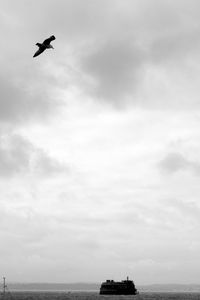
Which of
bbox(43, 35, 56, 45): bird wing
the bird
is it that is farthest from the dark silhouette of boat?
bbox(43, 35, 56, 45): bird wing

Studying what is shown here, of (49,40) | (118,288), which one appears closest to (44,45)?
(49,40)

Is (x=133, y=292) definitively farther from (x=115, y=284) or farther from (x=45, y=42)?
(x=45, y=42)

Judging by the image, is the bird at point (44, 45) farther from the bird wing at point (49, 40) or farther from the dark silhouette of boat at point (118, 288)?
the dark silhouette of boat at point (118, 288)

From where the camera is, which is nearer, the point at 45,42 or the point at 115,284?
the point at 45,42

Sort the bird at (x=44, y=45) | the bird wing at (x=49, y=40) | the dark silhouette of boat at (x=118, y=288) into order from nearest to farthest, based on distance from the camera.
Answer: the bird wing at (x=49, y=40)
the bird at (x=44, y=45)
the dark silhouette of boat at (x=118, y=288)

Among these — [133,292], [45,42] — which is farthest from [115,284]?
[45,42]

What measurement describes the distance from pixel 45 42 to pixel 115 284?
11407 cm

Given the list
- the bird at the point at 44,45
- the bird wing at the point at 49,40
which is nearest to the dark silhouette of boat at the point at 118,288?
the bird at the point at 44,45

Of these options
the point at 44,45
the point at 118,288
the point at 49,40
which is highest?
the point at 44,45

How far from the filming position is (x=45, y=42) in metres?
30.3

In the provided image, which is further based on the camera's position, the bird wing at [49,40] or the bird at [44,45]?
the bird at [44,45]

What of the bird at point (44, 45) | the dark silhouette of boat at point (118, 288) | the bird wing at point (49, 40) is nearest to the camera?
the bird wing at point (49, 40)

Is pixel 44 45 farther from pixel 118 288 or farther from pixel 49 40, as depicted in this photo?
pixel 118 288

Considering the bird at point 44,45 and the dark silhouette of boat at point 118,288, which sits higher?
the bird at point 44,45
